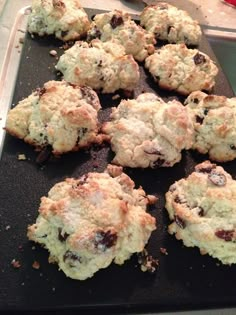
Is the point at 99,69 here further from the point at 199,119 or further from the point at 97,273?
the point at 97,273

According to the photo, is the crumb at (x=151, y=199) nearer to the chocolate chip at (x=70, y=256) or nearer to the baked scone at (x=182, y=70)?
Answer: the chocolate chip at (x=70, y=256)

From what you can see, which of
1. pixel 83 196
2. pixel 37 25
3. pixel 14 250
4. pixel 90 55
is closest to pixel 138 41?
pixel 90 55

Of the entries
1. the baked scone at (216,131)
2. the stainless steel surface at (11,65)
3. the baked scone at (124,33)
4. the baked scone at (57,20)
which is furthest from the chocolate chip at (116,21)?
the baked scone at (216,131)

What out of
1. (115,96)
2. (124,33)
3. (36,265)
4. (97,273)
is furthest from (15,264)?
(124,33)

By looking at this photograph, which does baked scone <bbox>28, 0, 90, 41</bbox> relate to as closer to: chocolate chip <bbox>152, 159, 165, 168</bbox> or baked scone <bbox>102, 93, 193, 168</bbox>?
baked scone <bbox>102, 93, 193, 168</bbox>

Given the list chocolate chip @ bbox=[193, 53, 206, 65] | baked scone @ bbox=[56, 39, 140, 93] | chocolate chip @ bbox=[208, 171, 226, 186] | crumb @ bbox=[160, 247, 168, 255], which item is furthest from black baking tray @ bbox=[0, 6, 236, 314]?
chocolate chip @ bbox=[193, 53, 206, 65]

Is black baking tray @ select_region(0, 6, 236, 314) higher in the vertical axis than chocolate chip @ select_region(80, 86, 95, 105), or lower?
lower

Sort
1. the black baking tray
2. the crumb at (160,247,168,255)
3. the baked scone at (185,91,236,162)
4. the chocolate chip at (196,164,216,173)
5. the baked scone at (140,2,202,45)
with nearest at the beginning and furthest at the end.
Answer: the black baking tray < the crumb at (160,247,168,255) < the chocolate chip at (196,164,216,173) < the baked scone at (185,91,236,162) < the baked scone at (140,2,202,45)

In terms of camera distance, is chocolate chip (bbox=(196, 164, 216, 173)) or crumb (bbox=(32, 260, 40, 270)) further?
chocolate chip (bbox=(196, 164, 216, 173))
